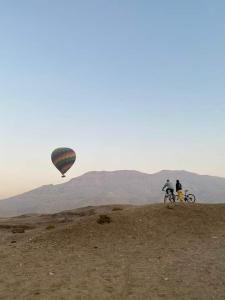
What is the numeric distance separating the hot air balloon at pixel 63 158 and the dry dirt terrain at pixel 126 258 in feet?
A: 76.2

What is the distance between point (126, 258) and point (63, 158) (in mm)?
35865

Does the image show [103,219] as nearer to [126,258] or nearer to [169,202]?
[126,258]

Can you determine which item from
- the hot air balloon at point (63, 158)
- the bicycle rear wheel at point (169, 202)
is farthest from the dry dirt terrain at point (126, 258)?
the hot air balloon at point (63, 158)

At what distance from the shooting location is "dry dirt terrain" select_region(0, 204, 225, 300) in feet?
46.8

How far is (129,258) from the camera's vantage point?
19984 mm

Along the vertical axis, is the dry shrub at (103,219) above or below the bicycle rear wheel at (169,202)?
below

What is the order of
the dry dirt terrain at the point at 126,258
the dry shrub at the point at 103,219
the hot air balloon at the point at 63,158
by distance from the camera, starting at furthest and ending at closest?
the hot air balloon at the point at 63,158 → the dry shrub at the point at 103,219 → the dry dirt terrain at the point at 126,258

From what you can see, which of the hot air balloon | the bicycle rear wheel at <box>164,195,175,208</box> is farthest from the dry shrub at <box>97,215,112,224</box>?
the hot air balloon

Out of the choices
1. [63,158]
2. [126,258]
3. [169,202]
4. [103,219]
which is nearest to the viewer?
[126,258]

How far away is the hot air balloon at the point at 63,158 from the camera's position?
54.9 meters

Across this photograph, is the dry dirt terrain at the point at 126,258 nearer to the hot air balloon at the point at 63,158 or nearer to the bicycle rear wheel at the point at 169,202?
the bicycle rear wheel at the point at 169,202

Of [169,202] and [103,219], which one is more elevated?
[169,202]

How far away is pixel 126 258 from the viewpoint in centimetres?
1998

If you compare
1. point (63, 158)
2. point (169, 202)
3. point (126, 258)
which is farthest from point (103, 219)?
point (63, 158)
